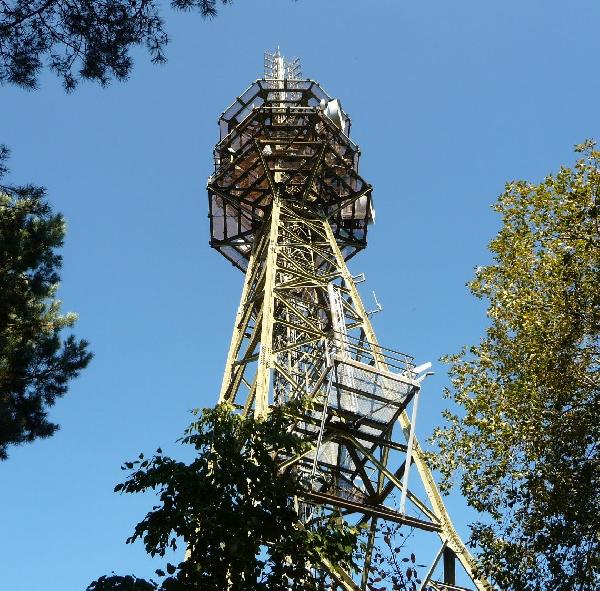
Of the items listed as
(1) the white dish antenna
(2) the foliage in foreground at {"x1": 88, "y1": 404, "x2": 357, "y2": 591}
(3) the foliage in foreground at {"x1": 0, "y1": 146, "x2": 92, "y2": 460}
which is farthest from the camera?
(1) the white dish antenna

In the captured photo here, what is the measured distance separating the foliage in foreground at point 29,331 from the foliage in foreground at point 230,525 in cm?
549

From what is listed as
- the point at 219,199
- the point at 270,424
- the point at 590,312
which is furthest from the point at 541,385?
the point at 219,199

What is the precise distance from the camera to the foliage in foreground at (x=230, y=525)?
8906mm

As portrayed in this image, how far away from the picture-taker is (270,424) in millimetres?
10383

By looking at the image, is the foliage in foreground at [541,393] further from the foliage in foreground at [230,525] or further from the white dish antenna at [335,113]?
the white dish antenna at [335,113]

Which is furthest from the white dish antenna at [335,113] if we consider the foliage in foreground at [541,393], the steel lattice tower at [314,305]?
the foliage in foreground at [541,393]

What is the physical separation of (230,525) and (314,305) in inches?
439

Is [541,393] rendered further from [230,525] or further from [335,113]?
[335,113]

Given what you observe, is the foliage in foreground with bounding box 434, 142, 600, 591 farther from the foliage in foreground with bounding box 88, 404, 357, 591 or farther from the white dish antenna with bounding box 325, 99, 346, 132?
the white dish antenna with bounding box 325, 99, 346, 132

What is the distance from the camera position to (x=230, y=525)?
29.9 ft

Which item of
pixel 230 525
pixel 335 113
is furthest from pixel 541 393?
pixel 335 113

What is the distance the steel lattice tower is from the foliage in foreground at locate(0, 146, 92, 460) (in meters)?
3.83

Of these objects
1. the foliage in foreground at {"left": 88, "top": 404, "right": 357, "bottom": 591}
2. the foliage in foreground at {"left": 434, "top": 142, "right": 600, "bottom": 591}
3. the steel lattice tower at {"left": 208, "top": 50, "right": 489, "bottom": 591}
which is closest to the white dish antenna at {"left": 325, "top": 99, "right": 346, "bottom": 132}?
the steel lattice tower at {"left": 208, "top": 50, "right": 489, "bottom": 591}

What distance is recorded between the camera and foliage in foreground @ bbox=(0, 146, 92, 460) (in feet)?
45.9
